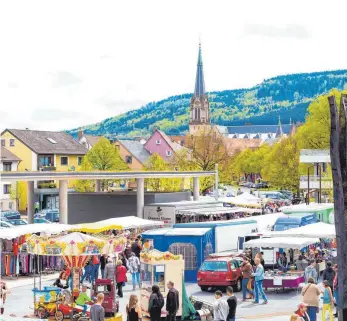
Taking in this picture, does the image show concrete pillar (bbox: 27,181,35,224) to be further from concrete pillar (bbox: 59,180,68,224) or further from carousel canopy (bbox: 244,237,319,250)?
carousel canopy (bbox: 244,237,319,250)

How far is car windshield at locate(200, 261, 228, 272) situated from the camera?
2595 cm

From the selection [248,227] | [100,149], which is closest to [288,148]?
[100,149]

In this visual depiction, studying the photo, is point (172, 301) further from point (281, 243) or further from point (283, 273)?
point (281, 243)

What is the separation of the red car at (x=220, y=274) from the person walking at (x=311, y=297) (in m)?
6.84

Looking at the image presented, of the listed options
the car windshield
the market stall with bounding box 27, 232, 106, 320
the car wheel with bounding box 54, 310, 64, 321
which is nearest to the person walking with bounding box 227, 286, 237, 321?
the car wheel with bounding box 54, 310, 64, 321

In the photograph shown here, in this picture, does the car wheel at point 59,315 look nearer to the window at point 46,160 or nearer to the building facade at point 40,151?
the building facade at point 40,151

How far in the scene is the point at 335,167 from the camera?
11156 mm

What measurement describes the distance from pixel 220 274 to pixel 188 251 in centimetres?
330

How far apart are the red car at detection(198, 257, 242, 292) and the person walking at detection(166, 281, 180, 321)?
6600 millimetres

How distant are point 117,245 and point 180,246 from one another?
6207 mm

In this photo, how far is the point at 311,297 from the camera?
19.0 meters

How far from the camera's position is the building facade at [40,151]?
261 feet

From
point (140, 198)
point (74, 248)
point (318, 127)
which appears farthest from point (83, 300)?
point (318, 127)

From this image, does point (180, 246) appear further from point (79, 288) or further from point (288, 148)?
point (288, 148)
